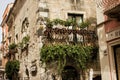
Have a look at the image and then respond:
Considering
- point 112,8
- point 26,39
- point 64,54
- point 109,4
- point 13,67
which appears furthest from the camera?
point 13,67

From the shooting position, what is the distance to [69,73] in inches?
582

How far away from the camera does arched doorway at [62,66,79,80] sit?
47.7 feet

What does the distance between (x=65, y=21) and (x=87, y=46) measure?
181cm

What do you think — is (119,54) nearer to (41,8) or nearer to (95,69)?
(95,69)

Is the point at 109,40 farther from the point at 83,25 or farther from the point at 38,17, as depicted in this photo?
the point at 38,17

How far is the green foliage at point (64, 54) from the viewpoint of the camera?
44.7ft

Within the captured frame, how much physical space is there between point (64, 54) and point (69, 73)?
1.50m

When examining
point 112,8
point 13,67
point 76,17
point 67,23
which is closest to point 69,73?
point 67,23

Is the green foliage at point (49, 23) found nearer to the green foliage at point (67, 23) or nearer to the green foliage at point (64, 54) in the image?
the green foliage at point (67, 23)

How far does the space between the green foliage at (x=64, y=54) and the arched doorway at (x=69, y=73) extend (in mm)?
616

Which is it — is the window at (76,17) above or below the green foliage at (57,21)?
above

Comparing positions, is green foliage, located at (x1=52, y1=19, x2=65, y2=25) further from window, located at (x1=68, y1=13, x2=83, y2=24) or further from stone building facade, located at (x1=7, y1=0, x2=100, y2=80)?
window, located at (x1=68, y1=13, x2=83, y2=24)

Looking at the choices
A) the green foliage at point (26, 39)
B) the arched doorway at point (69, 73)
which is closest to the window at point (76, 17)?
the arched doorway at point (69, 73)

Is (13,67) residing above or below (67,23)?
below
